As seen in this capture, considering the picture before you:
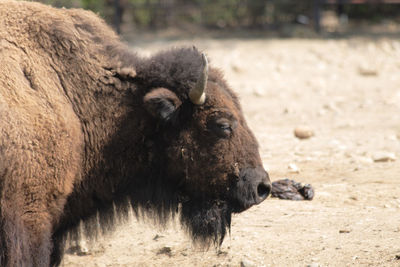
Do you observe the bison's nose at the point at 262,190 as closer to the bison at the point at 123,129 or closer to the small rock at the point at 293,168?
the bison at the point at 123,129

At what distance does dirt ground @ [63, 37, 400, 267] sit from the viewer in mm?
4660

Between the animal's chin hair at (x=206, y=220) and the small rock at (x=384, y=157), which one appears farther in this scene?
the small rock at (x=384, y=157)

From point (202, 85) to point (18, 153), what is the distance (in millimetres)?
1217

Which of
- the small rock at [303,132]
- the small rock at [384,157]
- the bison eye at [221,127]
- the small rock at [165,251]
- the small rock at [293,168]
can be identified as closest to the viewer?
the bison eye at [221,127]

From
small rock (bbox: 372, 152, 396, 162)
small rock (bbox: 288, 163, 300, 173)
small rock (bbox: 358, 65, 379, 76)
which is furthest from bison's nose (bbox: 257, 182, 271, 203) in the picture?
small rock (bbox: 358, 65, 379, 76)

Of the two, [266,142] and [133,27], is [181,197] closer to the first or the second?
[266,142]

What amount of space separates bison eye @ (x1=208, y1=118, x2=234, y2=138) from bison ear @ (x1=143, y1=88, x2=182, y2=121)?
0.28 m

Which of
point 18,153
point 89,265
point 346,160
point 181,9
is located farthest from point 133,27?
point 18,153

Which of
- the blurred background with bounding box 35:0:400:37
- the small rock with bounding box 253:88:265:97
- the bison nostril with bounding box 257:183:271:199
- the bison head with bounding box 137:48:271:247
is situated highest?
the blurred background with bounding box 35:0:400:37

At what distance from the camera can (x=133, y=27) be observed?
51.2ft

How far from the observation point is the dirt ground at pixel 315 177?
4.66 metres

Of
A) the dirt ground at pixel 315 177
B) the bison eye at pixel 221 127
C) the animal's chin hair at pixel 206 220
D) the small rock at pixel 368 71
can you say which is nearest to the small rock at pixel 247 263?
the dirt ground at pixel 315 177

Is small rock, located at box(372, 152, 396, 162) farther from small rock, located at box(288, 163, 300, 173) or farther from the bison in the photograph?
the bison

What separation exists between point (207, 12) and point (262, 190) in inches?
456
